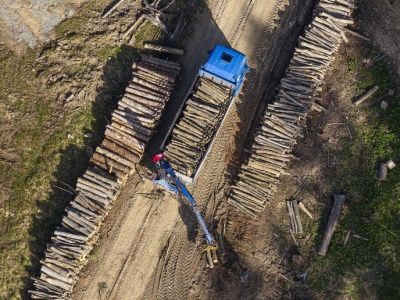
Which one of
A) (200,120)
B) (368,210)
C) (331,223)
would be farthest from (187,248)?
(368,210)

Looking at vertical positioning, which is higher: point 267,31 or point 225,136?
point 267,31

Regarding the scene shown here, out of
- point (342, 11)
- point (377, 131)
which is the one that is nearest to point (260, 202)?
point (377, 131)

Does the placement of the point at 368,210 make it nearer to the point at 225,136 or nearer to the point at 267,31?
the point at 225,136

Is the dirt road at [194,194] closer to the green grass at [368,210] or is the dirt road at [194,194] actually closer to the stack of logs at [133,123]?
the stack of logs at [133,123]

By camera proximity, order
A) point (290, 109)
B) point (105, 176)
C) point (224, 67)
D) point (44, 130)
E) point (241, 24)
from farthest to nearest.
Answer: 1. point (241, 24)
2. point (44, 130)
3. point (290, 109)
4. point (105, 176)
5. point (224, 67)

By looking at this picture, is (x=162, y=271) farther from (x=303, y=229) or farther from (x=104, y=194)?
(x=303, y=229)

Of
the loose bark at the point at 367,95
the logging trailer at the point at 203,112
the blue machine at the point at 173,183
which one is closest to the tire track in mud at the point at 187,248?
the blue machine at the point at 173,183

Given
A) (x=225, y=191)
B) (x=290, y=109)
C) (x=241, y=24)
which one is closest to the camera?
(x=290, y=109)
